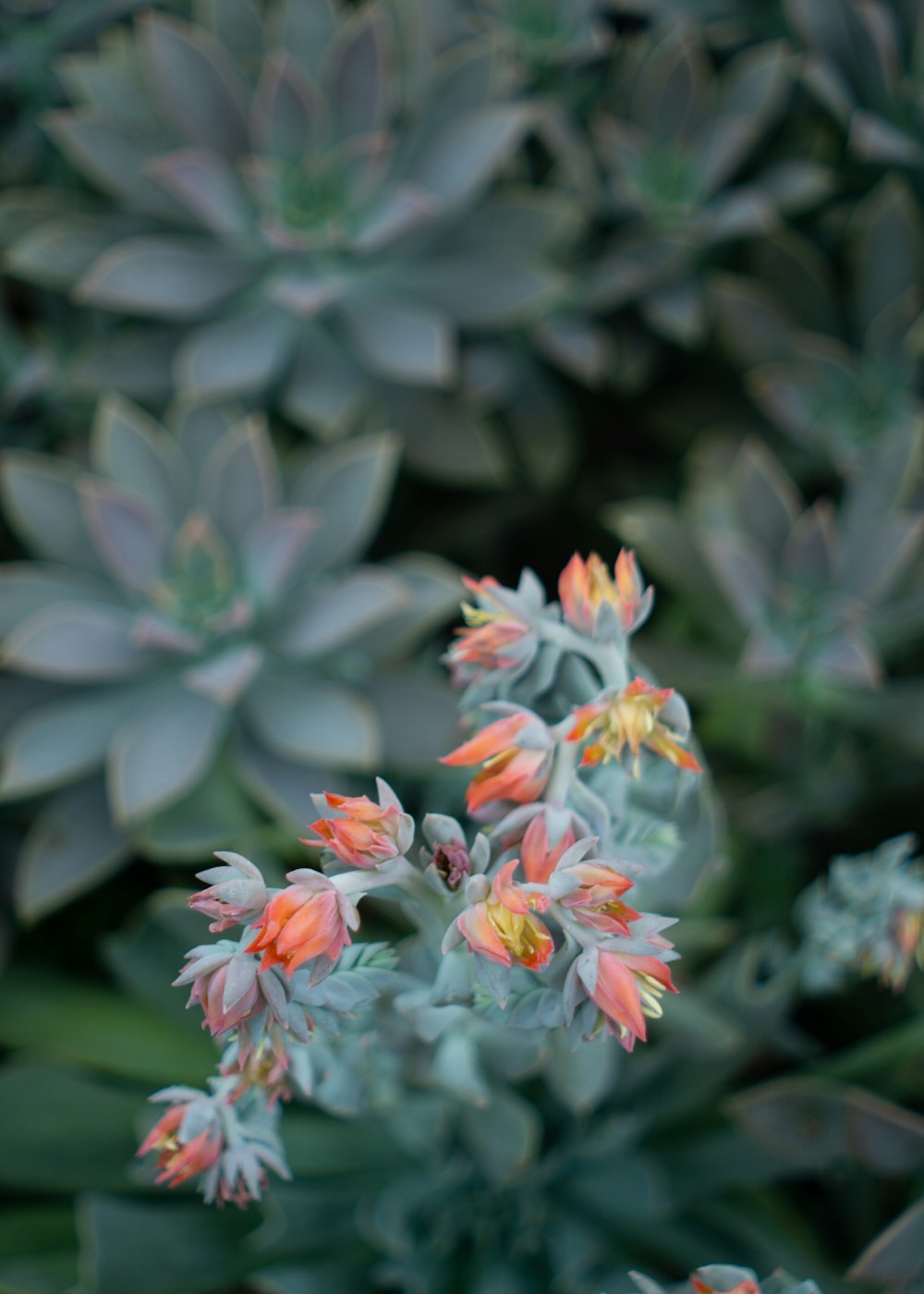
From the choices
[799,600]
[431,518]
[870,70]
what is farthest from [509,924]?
[870,70]

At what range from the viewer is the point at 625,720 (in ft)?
1.53

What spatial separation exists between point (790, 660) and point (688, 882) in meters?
0.29

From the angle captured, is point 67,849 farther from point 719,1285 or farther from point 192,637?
point 719,1285

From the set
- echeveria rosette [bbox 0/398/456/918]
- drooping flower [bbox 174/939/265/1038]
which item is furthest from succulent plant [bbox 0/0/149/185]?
drooping flower [bbox 174/939/265/1038]

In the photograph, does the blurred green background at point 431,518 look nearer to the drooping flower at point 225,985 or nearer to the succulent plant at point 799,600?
the succulent plant at point 799,600

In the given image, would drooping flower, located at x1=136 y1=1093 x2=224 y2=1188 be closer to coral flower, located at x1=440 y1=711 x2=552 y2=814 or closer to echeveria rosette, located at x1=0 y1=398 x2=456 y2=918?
coral flower, located at x1=440 y1=711 x2=552 y2=814

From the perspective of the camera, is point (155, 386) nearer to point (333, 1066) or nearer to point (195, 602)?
point (195, 602)

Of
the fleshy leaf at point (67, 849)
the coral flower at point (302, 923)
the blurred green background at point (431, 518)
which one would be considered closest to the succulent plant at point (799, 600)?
the blurred green background at point (431, 518)

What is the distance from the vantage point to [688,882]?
0.70 metres

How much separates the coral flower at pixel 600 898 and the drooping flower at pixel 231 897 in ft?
0.36

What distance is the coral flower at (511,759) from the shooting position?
0.46 meters

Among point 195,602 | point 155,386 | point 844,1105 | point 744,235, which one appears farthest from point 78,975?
point 744,235

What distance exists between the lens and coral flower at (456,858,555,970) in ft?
1.30

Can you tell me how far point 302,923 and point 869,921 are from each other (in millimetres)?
436
